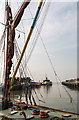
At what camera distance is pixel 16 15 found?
66.3 ft

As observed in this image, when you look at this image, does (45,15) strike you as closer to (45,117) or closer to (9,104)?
(45,117)

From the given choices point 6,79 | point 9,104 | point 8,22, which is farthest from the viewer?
point 8,22

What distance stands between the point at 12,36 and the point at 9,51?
2718mm

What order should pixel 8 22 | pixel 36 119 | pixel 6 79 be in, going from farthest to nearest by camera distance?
pixel 8 22, pixel 6 79, pixel 36 119

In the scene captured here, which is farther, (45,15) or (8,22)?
(8,22)

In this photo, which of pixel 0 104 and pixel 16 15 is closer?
pixel 0 104

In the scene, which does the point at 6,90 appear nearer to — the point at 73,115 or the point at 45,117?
the point at 45,117

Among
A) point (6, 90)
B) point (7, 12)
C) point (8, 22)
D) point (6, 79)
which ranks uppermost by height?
point (7, 12)

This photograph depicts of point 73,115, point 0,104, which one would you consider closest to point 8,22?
point 0,104

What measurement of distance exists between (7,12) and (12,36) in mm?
5150

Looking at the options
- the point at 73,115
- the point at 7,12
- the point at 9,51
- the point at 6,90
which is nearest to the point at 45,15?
the point at 9,51

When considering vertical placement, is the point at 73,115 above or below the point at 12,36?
below

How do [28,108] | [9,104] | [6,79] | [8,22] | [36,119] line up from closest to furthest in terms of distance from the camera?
[36,119] < [28,108] < [9,104] < [6,79] < [8,22]

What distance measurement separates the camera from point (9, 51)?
1980 centimetres
